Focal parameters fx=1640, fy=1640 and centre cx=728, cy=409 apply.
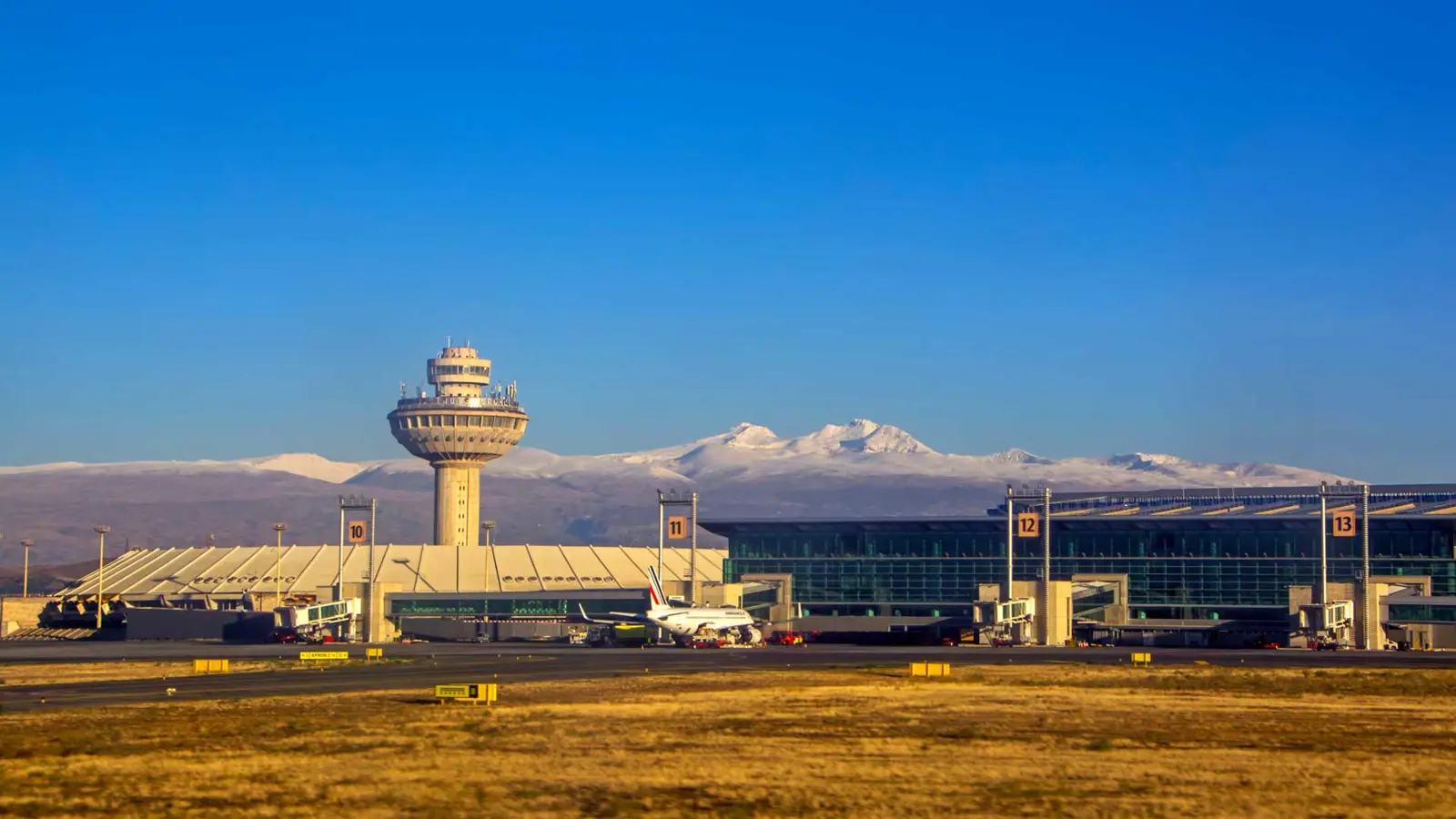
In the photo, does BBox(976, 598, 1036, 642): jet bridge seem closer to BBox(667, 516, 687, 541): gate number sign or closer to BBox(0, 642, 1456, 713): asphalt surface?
BBox(0, 642, 1456, 713): asphalt surface

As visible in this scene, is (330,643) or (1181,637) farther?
(330,643)

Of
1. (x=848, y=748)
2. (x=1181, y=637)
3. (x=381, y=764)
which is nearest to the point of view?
(x=381, y=764)

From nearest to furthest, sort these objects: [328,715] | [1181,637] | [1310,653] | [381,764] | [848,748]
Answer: [381,764]
[848,748]
[328,715]
[1310,653]
[1181,637]

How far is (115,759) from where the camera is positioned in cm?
5041

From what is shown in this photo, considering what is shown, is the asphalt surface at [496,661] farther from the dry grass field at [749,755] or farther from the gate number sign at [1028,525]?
the gate number sign at [1028,525]

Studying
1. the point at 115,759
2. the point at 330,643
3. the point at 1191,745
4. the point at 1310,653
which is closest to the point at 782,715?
the point at 1191,745

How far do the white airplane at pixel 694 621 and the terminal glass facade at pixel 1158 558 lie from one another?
43809mm

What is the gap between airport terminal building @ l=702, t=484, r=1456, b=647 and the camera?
179 meters

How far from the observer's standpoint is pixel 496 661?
4616 inches

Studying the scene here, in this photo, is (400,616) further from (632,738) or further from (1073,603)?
(632,738)

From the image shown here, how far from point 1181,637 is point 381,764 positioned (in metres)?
118

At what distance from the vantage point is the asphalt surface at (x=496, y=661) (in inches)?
3300

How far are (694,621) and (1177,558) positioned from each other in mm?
66729

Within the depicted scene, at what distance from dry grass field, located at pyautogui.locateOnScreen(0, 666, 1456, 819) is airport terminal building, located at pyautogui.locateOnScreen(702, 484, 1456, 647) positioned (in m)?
100
